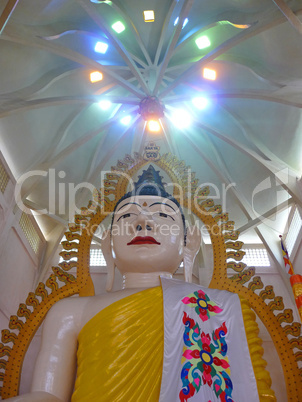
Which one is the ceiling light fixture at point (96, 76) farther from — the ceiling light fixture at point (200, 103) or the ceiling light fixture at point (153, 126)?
the ceiling light fixture at point (200, 103)

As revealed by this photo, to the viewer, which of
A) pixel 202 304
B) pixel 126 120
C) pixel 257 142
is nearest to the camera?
pixel 202 304

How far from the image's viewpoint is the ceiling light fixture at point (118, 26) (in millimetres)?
9887

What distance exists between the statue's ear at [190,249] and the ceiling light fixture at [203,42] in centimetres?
764

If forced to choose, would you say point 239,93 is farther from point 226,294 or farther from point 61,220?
point 226,294

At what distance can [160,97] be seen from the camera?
1031cm

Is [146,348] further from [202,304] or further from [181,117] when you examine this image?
[181,117]

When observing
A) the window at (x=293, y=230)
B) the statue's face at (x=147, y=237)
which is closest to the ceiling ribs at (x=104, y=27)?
the window at (x=293, y=230)

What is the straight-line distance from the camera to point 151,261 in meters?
3.58

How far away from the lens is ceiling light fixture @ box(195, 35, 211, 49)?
1003 cm

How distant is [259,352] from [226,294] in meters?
0.53

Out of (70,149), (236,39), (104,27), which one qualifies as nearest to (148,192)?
(236,39)

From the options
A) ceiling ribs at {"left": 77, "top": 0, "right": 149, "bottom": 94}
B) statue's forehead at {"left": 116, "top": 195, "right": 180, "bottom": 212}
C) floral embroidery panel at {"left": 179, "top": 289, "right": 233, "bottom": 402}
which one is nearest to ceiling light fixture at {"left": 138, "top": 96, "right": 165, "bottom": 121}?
ceiling ribs at {"left": 77, "top": 0, "right": 149, "bottom": 94}

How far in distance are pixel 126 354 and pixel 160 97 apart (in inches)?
345

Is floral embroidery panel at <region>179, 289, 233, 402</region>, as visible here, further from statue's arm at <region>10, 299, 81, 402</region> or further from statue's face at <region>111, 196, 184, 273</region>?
statue's arm at <region>10, 299, 81, 402</region>
